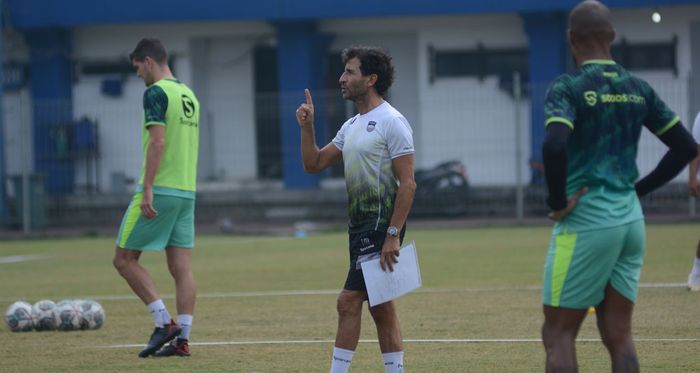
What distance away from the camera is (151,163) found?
9406 mm

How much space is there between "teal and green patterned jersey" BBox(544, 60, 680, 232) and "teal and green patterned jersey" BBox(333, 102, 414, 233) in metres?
1.55

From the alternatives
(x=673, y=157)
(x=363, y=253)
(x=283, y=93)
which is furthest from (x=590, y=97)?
(x=283, y=93)

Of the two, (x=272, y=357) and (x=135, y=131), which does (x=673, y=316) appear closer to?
(x=272, y=357)

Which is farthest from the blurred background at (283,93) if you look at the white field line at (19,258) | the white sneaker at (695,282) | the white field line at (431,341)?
the white field line at (431,341)

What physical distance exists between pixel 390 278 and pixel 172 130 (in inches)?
115

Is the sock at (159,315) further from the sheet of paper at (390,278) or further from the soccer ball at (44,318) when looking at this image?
the sheet of paper at (390,278)

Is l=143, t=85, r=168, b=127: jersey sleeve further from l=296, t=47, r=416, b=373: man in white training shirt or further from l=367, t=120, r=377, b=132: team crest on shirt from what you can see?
l=367, t=120, r=377, b=132: team crest on shirt

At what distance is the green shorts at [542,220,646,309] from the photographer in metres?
5.98

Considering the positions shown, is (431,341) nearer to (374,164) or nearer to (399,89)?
(374,164)

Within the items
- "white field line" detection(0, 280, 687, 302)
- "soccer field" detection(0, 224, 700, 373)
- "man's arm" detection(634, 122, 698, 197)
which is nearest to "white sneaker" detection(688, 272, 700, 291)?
"soccer field" detection(0, 224, 700, 373)

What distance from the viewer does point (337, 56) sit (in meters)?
29.2

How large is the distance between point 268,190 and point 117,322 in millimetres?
15604

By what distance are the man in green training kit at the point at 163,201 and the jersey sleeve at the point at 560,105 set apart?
13.8ft

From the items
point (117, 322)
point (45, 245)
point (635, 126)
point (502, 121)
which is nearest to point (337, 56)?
point (502, 121)
